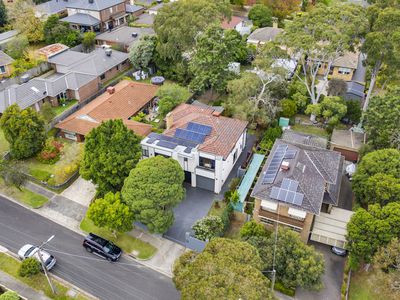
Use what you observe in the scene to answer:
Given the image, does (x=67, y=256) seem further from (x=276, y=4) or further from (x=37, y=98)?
(x=276, y=4)

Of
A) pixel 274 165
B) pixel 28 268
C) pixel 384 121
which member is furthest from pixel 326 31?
pixel 28 268

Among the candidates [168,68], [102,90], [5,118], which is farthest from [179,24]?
[5,118]

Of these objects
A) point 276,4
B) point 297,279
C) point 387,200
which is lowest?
point 297,279

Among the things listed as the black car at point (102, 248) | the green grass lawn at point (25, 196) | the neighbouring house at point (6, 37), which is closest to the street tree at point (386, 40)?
the black car at point (102, 248)

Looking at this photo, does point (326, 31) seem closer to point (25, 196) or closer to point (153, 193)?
point (153, 193)

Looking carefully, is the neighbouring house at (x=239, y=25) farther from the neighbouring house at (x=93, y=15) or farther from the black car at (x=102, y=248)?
the black car at (x=102, y=248)

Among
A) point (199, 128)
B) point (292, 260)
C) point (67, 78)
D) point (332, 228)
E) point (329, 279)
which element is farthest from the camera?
point (67, 78)
